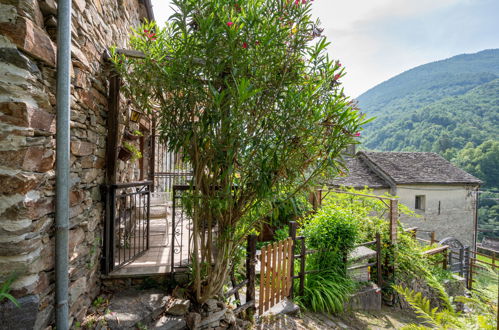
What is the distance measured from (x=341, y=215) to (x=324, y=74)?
2.57 metres

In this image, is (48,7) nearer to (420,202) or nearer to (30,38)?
(30,38)

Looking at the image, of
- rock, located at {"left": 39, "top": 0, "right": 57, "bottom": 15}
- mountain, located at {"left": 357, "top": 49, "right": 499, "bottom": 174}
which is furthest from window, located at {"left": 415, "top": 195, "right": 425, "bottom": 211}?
rock, located at {"left": 39, "top": 0, "right": 57, "bottom": 15}

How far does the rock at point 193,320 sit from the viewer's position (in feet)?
7.20

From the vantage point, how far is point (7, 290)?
4.49 ft

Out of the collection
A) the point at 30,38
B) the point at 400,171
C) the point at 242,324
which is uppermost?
the point at 30,38

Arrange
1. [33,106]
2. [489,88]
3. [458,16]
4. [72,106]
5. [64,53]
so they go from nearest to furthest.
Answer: [33,106]
[64,53]
[72,106]
[458,16]
[489,88]

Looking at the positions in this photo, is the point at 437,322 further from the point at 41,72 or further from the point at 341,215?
the point at 41,72

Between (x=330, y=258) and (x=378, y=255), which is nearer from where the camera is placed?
(x=330, y=258)

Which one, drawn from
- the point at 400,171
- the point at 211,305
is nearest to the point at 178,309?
the point at 211,305

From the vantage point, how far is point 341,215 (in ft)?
13.2

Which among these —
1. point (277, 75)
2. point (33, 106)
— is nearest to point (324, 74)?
point (277, 75)

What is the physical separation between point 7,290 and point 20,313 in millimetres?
154

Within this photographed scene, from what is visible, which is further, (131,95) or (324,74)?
(131,95)

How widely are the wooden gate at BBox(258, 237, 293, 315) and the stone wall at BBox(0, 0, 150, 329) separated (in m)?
1.85
